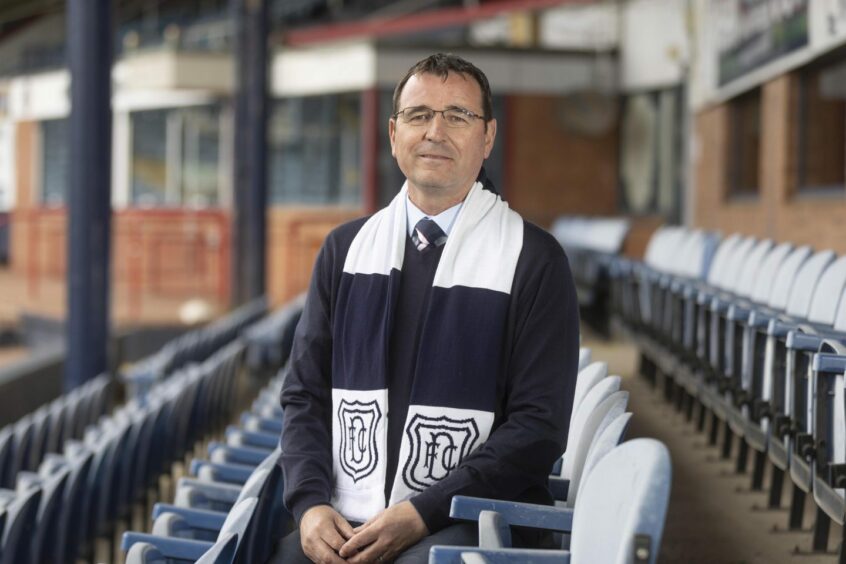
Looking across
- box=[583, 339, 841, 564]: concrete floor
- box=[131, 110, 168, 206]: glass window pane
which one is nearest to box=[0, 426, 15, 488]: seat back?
box=[583, 339, 841, 564]: concrete floor

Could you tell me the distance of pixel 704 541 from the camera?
371cm

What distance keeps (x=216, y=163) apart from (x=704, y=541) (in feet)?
47.4

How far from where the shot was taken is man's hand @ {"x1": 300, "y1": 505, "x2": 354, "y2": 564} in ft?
7.24

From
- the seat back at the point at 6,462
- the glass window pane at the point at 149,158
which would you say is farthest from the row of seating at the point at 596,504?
the glass window pane at the point at 149,158

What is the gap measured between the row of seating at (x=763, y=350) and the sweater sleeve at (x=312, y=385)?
1250 millimetres

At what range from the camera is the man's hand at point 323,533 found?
2207 mm

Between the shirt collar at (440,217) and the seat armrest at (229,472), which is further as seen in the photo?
the seat armrest at (229,472)

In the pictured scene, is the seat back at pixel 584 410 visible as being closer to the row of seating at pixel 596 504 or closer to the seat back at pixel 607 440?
the row of seating at pixel 596 504

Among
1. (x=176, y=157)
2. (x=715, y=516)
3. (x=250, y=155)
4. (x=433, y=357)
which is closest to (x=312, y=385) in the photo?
(x=433, y=357)

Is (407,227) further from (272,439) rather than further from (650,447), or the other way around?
(272,439)

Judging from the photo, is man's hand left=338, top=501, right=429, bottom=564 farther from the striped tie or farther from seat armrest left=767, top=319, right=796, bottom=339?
seat armrest left=767, top=319, right=796, bottom=339

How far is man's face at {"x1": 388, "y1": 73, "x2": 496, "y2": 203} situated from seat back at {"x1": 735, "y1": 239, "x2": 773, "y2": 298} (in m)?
3.02

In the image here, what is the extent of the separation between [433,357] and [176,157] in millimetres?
15824

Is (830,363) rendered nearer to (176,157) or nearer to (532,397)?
(532,397)
